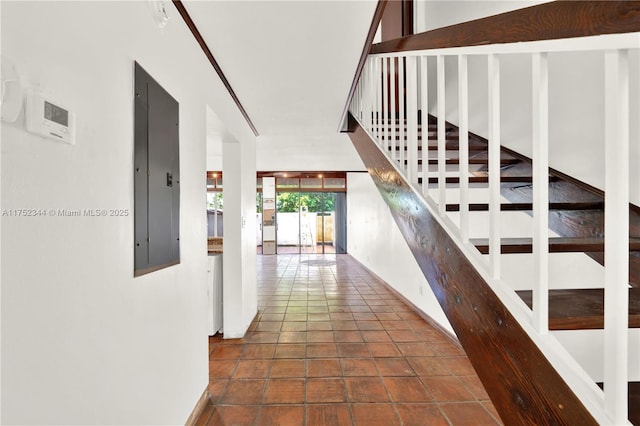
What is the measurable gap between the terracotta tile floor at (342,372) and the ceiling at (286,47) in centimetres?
239

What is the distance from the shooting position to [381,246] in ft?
19.4

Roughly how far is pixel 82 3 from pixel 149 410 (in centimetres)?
154

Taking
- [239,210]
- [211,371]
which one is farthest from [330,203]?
[211,371]

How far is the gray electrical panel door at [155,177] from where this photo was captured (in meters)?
A: 1.29

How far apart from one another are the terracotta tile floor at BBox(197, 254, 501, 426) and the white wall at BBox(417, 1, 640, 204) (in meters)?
1.61

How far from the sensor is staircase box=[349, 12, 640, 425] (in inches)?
26.4

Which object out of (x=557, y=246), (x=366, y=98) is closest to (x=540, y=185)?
(x=557, y=246)

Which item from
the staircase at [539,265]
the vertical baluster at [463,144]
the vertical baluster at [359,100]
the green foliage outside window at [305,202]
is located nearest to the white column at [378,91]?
the staircase at [539,265]

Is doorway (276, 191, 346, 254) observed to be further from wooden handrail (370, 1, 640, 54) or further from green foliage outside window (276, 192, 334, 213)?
wooden handrail (370, 1, 640, 54)

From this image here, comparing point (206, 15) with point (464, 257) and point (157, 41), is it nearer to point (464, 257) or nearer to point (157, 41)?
point (157, 41)

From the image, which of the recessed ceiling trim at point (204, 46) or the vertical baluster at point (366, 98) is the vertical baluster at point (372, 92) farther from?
the recessed ceiling trim at point (204, 46)

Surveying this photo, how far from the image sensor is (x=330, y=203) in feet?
36.2

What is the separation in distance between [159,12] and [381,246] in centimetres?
510

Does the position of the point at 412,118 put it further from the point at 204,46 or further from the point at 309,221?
the point at 309,221
